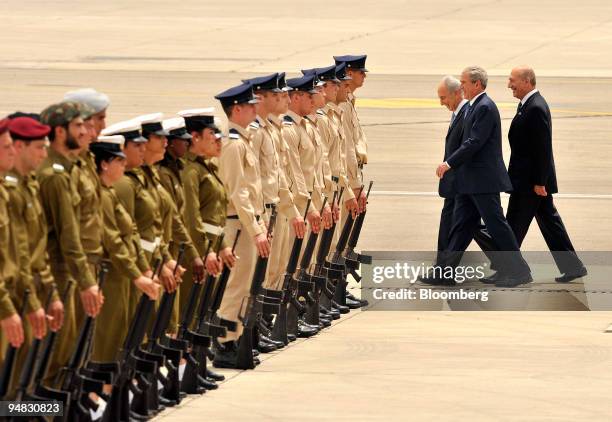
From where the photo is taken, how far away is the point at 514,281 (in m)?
14.8

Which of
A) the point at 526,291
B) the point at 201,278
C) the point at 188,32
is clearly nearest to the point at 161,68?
the point at 188,32

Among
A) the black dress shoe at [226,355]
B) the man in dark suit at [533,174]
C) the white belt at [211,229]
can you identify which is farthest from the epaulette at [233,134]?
the man in dark suit at [533,174]

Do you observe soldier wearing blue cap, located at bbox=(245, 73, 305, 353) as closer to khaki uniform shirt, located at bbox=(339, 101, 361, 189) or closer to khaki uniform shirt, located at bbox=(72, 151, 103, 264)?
khaki uniform shirt, located at bbox=(339, 101, 361, 189)

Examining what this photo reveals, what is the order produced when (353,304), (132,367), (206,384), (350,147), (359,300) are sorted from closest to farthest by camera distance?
(132,367), (206,384), (353,304), (359,300), (350,147)

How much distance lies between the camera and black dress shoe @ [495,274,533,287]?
14766 mm

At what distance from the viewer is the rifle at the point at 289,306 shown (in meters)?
12.2

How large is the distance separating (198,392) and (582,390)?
87.5 inches

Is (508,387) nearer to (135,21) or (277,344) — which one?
(277,344)

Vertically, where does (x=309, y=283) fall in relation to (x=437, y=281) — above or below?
above

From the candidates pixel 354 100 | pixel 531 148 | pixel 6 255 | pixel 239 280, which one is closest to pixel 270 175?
A: pixel 239 280

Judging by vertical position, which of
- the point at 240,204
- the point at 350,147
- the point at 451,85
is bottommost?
the point at 240,204

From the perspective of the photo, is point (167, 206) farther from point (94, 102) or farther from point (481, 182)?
point (481, 182)

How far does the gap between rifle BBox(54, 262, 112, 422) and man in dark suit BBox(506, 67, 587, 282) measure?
6.69m

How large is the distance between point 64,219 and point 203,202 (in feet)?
7.15
